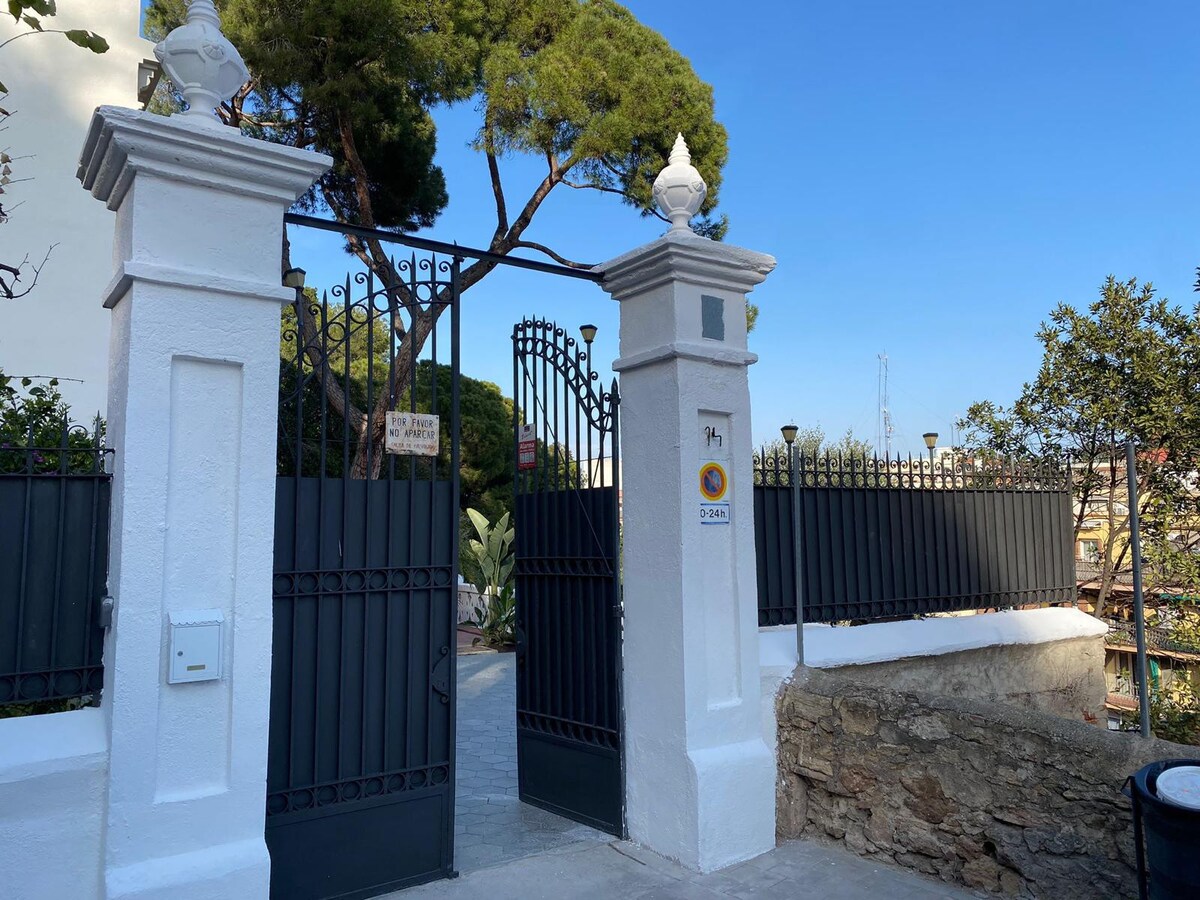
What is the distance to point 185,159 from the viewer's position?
3.70m

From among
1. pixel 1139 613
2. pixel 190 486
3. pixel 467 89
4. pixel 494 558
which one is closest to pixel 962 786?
pixel 1139 613

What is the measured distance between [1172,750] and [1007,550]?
3.41 m

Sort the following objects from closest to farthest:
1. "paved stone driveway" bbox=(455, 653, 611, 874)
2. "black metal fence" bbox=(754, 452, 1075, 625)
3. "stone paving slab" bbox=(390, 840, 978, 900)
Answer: "stone paving slab" bbox=(390, 840, 978, 900)
"paved stone driveway" bbox=(455, 653, 611, 874)
"black metal fence" bbox=(754, 452, 1075, 625)

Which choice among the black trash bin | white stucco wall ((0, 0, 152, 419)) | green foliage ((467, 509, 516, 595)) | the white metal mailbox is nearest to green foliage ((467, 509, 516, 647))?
green foliage ((467, 509, 516, 595))

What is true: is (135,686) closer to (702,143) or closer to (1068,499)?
(1068,499)

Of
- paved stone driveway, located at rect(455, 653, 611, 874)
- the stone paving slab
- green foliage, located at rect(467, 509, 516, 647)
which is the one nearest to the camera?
the stone paving slab

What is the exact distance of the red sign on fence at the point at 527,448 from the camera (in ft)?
18.3

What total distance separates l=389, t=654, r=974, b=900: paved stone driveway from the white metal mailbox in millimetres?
1606

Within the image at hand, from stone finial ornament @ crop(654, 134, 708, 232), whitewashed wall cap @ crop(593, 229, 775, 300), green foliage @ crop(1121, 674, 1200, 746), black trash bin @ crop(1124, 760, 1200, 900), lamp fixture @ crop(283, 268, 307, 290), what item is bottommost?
green foliage @ crop(1121, 674, 1200, 746)

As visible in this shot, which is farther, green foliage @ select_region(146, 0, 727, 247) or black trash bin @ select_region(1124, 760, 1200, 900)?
green foliage @ select_region(146, 0, 727, 247)

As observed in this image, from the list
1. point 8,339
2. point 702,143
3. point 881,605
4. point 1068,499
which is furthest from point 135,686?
point 702,143

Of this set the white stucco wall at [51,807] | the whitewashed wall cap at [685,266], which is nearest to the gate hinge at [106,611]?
the white stucco wall at [51,807]

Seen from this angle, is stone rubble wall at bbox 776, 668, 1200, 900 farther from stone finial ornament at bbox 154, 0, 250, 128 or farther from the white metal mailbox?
stone finial ornament at bbox 154, 0, 250, 128

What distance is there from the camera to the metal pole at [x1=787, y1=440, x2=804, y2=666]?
5.40 m
